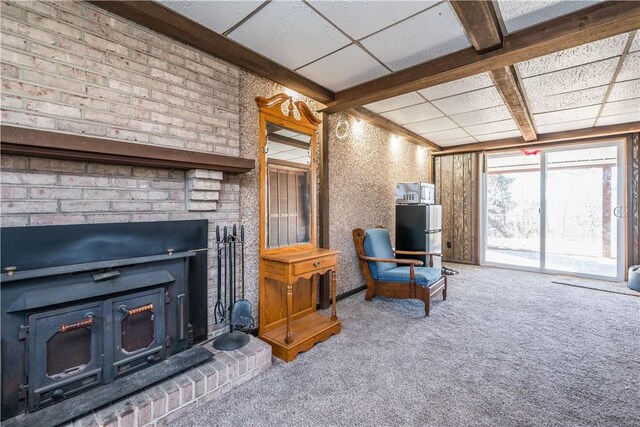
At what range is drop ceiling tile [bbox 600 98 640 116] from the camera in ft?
11.1

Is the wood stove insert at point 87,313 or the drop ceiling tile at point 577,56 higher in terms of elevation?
the drop ceiling tile at point 577,56

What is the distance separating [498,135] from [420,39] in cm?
368

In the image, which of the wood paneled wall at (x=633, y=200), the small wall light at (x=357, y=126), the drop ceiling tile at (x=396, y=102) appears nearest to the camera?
the drop ceiling tile at (x=396, y=102)

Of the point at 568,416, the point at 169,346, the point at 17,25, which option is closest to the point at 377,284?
the point at 568,416

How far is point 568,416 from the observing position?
1.63m

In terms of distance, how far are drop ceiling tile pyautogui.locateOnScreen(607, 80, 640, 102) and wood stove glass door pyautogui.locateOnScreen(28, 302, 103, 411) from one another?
196 inches

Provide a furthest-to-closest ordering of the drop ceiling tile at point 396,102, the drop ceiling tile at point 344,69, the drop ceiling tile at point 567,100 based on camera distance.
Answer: the drop ceiling tile at point 396,102 < the drop ceiling tile at point 567,100 < the drop ceiling tile at point 344,69

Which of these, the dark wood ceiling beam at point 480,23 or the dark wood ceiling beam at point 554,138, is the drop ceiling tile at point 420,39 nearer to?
the dark wood ceiling beam at point 480,23

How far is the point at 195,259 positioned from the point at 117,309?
56 cm

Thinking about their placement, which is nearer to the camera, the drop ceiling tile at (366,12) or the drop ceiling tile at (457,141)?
the drop ceiling tile at (366,12)

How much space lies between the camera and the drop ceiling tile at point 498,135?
4796mm

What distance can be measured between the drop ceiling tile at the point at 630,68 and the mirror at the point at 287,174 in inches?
109

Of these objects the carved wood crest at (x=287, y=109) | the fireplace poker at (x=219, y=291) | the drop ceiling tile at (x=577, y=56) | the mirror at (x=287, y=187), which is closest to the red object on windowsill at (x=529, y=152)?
the drop ceiling tile at (x=577, y=56)

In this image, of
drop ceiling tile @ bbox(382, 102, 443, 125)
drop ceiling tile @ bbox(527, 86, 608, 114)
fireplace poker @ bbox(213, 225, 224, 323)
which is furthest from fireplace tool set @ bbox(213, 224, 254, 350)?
drop ceiling tile @ bbox(527, 86, 608, 114)
